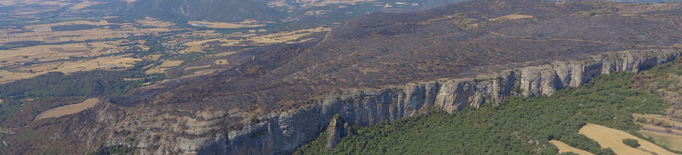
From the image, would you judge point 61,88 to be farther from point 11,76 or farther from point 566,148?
point 566,148

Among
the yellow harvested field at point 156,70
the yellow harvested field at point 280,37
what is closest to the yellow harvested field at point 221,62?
the yellow harvested field at point 156,70

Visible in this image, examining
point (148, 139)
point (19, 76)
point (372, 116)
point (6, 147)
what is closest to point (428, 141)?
point (372, 116)

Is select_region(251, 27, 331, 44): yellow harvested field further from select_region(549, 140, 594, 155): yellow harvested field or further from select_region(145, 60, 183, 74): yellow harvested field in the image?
select_region(549, 140, 594, 155): yellow harvested field

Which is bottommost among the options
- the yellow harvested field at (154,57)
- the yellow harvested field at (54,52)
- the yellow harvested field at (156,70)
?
the yellow harvested field at (156,70)

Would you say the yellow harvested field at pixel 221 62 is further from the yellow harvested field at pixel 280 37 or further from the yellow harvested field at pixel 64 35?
the yellow harvested field at pixel 64 35

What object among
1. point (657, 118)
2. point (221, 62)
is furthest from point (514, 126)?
point (221, 62)

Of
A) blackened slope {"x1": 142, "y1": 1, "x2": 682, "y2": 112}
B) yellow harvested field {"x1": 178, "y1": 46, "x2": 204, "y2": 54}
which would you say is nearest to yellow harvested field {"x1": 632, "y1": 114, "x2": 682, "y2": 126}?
blackened slope {"x1": 142, "y1": 1, "x2": 682, "y2": 112}
